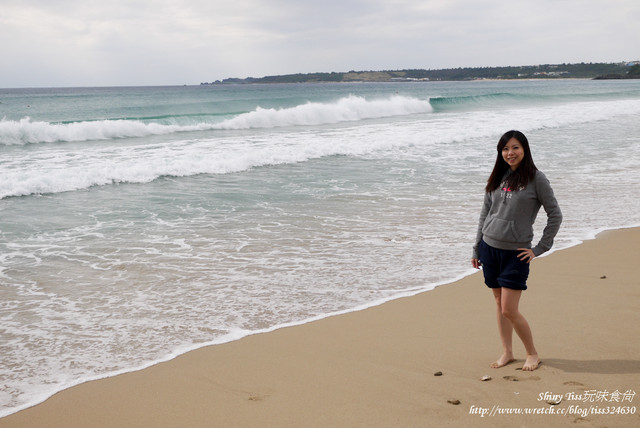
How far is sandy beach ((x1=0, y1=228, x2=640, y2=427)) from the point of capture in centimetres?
346

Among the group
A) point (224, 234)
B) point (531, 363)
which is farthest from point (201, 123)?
point (531, 363)

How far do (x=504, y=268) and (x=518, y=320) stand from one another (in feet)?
1.29

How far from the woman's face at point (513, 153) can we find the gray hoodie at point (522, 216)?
162mm

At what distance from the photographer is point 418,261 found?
23.2 feet

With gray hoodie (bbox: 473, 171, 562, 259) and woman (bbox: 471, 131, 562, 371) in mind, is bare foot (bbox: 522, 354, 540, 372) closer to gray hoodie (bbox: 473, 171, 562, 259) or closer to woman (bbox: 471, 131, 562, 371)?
woman (bbox: 471, 131, 562, 371)

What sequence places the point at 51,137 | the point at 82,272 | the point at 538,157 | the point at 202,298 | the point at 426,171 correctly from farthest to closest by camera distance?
the point at 51,137 < the point at 538,157 < the point at 426,171 < the point at 82,272 < the point at 202,298

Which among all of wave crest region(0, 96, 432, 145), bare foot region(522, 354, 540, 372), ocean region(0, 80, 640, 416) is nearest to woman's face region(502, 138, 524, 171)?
bare foot region(522, 354, 540, 372)

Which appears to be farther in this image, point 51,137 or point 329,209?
point 51,137

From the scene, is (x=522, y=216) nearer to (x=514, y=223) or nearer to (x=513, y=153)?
(x=514, y=223)

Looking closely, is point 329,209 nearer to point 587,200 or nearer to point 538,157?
point 587,200

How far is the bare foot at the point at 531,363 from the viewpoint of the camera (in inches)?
155

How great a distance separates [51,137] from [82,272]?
70.2 feet

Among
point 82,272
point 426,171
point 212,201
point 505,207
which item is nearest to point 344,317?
point 505,207

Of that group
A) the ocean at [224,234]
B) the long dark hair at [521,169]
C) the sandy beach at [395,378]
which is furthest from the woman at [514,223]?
the ocean at [224,234]
